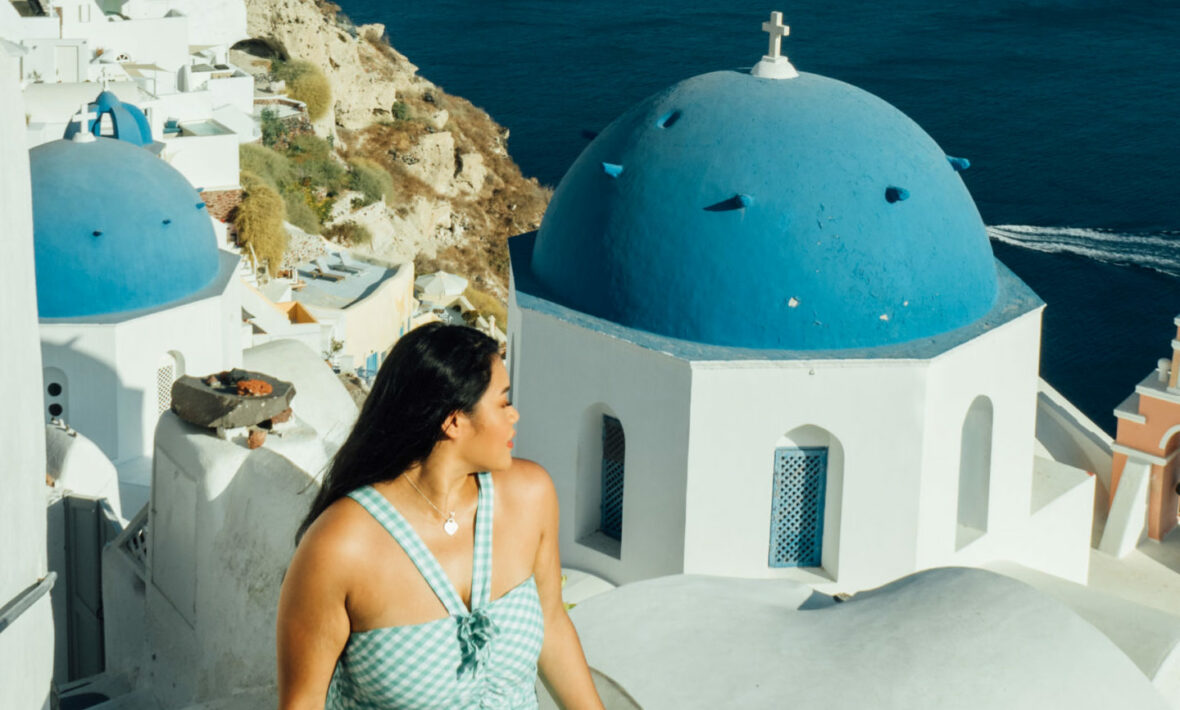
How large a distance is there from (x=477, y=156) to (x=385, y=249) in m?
7.40

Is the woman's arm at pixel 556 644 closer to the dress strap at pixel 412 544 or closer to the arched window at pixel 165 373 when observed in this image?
the dress strap at pixel 412 544

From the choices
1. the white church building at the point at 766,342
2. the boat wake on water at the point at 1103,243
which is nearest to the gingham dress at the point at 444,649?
the white church building at the point at 766,342

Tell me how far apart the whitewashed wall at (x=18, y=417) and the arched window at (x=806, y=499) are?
535 cm

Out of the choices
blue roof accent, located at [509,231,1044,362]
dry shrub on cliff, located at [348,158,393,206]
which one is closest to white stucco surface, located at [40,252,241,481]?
blue roof accent, located at [509,231,1044,362]

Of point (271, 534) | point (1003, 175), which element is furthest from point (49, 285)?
point (1003, 175)

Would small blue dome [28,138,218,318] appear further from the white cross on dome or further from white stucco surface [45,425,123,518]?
the white cross on dome

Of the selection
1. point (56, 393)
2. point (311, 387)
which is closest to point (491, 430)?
point (311, 387)

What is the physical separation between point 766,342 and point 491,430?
572 cm

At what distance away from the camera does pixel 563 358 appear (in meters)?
9.38

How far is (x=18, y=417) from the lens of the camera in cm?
421

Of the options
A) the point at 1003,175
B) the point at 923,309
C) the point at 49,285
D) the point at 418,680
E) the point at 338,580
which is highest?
the point at 338,580

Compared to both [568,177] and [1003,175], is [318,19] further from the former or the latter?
[568,177]

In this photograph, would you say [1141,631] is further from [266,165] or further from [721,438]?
[266,165]

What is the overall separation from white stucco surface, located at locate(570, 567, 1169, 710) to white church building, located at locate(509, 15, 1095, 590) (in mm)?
2124
